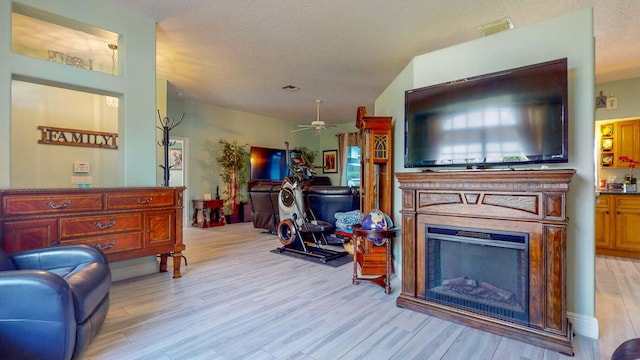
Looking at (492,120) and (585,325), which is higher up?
(492,120)

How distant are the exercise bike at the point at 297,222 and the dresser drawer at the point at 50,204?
227 cm

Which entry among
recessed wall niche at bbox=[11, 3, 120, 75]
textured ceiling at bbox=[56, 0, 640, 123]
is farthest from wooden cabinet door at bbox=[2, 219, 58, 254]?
textured ceiling at bbox=[56, 0, 640, 123]

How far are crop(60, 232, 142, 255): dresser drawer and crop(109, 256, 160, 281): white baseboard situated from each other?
470 mm

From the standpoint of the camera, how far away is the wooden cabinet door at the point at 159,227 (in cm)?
280

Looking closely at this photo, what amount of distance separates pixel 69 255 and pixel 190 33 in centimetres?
262

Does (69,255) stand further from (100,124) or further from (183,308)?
(100,124)

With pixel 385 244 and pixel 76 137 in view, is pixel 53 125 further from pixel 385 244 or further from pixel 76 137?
pixel 385 244

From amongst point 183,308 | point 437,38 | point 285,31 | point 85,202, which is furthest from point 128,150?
point 437,38

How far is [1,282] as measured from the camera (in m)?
1.37

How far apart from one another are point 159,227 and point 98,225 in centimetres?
50

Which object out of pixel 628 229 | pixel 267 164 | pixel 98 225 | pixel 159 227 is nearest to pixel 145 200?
pixel 159 227

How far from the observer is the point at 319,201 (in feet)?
15.9

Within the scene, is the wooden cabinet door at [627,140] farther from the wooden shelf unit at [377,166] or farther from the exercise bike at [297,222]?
the exercise bike at [297,222]

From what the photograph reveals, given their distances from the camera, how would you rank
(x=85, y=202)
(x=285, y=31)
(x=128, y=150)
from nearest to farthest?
(x=85, y=202) → (x=128, y=150) → (x=285, y=31)
